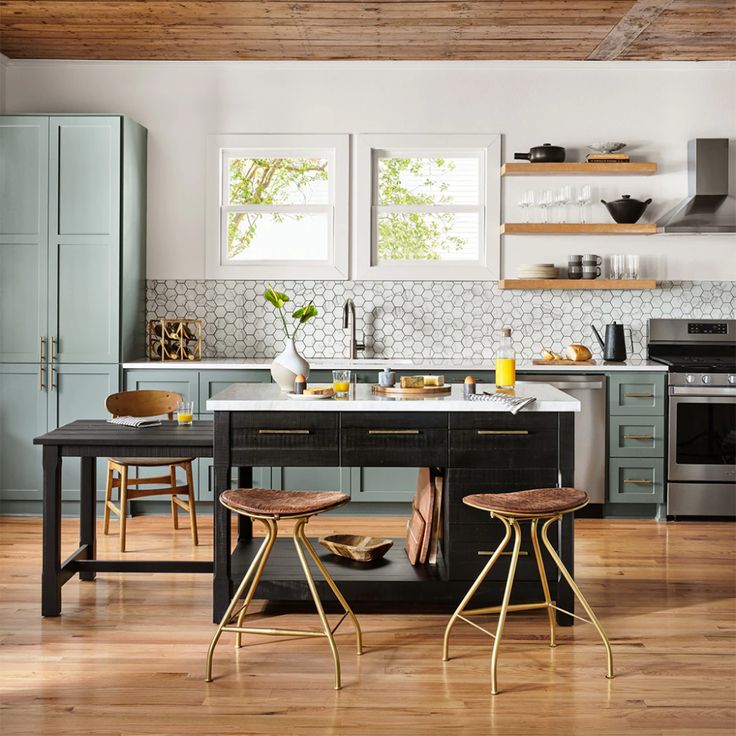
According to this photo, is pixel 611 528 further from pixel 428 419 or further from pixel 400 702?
pixel 400 702

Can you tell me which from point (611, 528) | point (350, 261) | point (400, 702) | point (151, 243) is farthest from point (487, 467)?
point (151, 243)

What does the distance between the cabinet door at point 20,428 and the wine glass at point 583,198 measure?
375 cm

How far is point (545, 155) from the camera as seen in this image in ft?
19.7

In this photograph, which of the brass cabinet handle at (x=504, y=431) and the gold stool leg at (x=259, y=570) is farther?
the brass cabinet handle at (x=504, y=431)

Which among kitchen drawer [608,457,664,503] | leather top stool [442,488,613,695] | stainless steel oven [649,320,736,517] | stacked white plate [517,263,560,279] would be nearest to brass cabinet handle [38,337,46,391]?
stacked white plate [517,263,560,279]

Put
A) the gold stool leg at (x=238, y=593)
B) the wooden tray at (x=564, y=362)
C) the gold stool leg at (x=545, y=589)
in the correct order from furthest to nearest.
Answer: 1. the wooden tray at (x=564, y=362)
2. the gold stool leg at (x=545, y=589)
3. the gold stool leg at (x=238, y=593)

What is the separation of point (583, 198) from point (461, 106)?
1047 millimetres

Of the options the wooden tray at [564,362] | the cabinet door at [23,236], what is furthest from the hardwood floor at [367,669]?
the cabinet door at [23,236]

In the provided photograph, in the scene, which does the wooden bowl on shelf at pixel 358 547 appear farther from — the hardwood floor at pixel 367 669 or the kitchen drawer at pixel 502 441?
the kitchen drawer at pixel 502 441

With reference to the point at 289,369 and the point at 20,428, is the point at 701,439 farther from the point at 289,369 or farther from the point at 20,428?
the point at 20,428

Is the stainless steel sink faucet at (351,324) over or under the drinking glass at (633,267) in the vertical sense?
under

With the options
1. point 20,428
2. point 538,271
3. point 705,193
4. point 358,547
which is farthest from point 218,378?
point 705,193

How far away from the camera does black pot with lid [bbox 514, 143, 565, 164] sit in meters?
6.00

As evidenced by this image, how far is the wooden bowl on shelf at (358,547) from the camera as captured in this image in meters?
3.91
